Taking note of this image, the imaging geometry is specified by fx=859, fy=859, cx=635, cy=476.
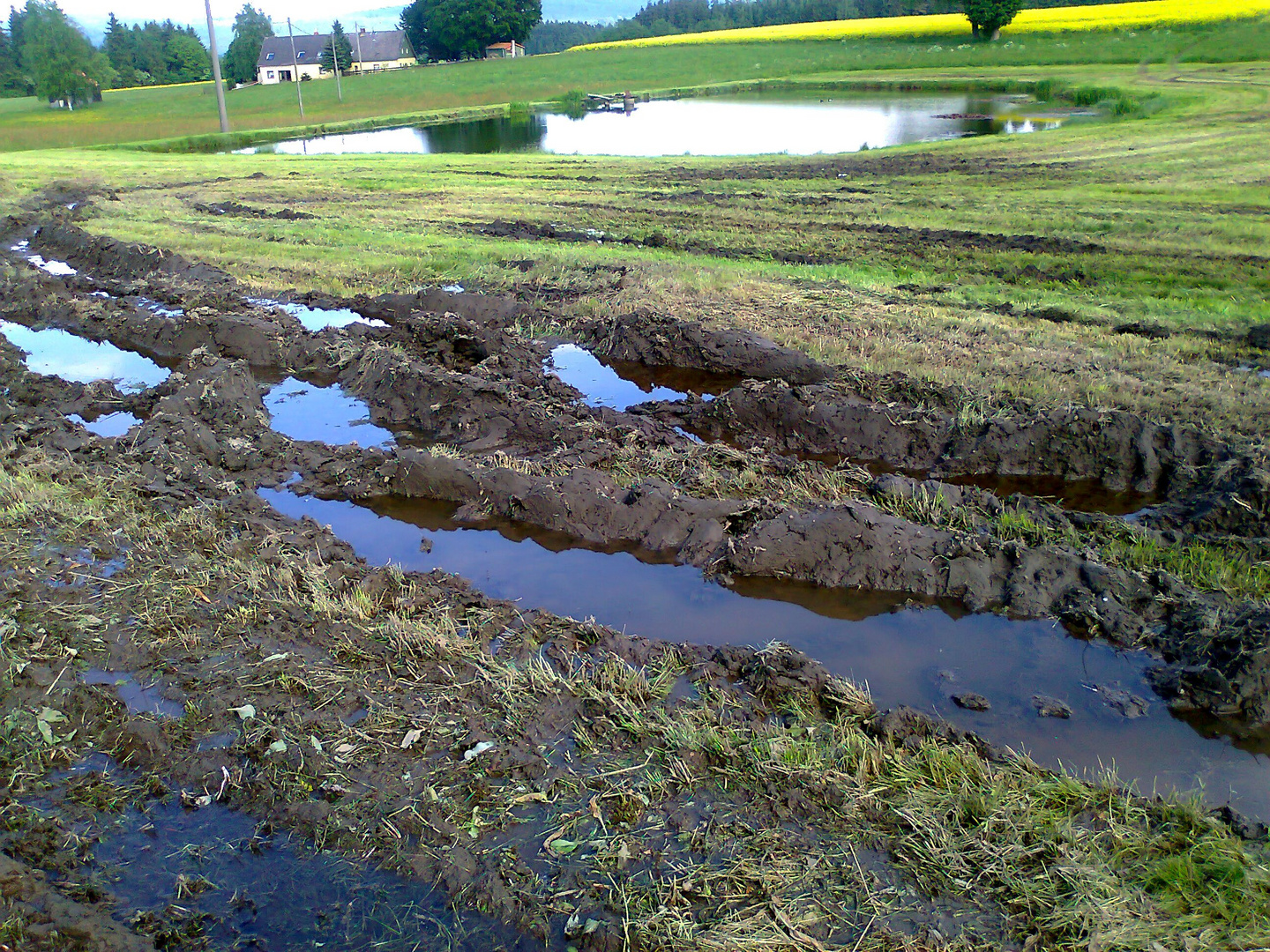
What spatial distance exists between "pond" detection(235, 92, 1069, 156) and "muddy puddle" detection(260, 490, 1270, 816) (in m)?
28.9

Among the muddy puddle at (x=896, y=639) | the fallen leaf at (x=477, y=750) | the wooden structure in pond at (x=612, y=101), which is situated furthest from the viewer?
the wooden structure in pond at (x=612, y=101)

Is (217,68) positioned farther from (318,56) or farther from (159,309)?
(318,56)

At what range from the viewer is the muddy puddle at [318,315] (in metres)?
13.0

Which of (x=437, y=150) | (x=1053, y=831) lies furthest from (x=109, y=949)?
(x=437, y=150)

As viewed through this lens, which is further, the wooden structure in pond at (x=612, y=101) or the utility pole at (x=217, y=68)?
the wooden structure in pond at (x=612, y=101)

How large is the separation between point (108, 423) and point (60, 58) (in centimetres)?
7432

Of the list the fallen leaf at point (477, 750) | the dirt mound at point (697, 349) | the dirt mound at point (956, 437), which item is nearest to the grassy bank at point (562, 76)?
the dirt mound at point (697, 349)

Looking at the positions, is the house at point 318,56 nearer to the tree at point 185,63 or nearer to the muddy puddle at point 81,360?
the tree at point 185,63

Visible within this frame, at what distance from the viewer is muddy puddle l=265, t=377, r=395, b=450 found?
943 cm

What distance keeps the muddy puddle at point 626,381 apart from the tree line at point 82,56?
245 ft

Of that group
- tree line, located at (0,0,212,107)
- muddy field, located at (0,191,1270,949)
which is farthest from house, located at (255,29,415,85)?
muddy field, located at (0,191,1270,949)

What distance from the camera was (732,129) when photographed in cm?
4288

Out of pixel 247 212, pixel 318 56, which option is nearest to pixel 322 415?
pixel 247 212

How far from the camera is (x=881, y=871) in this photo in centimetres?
394
